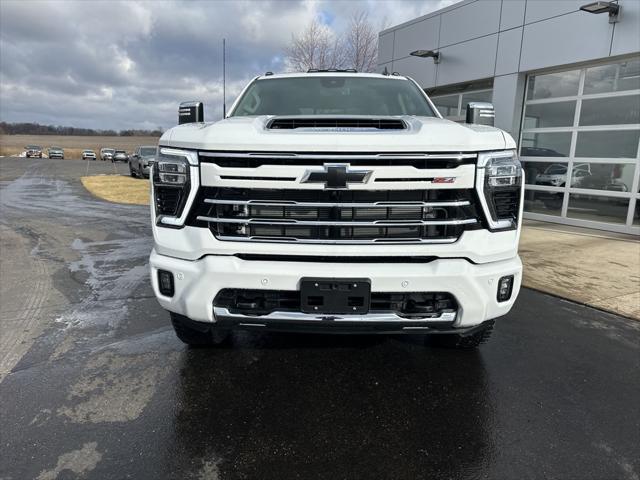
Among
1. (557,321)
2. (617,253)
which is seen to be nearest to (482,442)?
(557,321)

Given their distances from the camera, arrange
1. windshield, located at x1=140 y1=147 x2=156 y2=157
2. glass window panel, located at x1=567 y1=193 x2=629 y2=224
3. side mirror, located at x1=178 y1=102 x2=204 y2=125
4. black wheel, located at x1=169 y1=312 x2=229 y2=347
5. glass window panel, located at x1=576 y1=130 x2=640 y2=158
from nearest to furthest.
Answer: black wheel, located at x1=169 y1=312 x2=229 y2=347 → side mirror, located at x1=178 y1=102 x2=204 y2=125 → glass window panel, located at x1=576 y1=130 x2=640 y2=158 → glass window panel, located at x1=567 y1=193 x2=629 y2=224 → windshield, located at x1=140 y1=147 x2=156 y2=157

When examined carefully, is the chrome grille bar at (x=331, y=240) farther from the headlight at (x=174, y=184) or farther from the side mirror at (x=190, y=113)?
the side mirror at (x=190, y=113)

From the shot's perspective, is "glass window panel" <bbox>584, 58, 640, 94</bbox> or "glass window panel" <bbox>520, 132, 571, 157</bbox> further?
"glass window panel" <bbox>520, 132, 571, 157</bbox>

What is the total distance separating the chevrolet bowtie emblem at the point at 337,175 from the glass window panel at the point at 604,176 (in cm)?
875

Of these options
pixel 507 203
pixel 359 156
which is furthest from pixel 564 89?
pixel 359 156

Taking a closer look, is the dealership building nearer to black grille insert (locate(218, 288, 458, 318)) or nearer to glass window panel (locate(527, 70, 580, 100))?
glass window panel (locate(527, 70, 580, 100))

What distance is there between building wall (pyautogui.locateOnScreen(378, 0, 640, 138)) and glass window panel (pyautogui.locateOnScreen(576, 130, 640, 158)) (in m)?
1.51

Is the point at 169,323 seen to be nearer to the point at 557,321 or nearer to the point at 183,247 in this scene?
Answer: the point at 183,247

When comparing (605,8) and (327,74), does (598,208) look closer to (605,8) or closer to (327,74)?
(605,8)

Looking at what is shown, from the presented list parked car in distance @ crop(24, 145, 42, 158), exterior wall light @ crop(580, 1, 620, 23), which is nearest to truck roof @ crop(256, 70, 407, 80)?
exterior wall light @ crop(580, 1, 620, 23)

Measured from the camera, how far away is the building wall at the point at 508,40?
8.88 metres

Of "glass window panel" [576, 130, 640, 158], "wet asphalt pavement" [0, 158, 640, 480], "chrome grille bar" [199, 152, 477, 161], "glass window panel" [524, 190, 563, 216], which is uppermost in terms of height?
"glass window panel" [576, 130, 640, 158]

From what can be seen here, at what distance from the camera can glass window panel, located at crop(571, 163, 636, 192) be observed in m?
8.91

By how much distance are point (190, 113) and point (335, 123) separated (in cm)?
137
